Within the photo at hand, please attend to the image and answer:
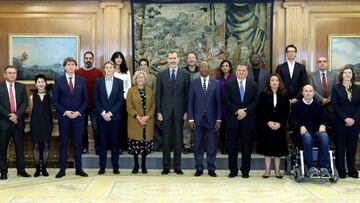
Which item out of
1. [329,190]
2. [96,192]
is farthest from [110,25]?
[329,190]

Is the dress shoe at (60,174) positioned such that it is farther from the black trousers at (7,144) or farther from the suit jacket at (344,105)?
the suit jacket at (344,105)

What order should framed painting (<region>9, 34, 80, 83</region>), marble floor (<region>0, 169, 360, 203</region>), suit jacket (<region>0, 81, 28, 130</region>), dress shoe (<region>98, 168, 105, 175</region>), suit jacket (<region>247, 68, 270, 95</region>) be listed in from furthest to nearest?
1. framed painting (<region>9, 34, 80, 83</region>)
2. suit jacket (<region>247, 68, 270, 95</region>)
3. dress shoe (<region>98, 168, 105, 175</region>)
4. suit jacket (<region>0, 81, 28, 130</region>)
5. marble floor (<region>0, 169, 360, 203</region>)

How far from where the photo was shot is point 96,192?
5.85 metres

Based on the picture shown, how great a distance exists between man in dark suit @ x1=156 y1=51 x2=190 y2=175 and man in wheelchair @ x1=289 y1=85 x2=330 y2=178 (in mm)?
1580

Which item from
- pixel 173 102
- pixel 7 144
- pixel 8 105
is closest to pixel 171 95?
pixel 173 102

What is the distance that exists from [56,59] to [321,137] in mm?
4858

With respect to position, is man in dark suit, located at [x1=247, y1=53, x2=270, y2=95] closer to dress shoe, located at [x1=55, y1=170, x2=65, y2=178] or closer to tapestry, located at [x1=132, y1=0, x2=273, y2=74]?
tapestry, located at [x1=132, y1=0, x2=273, y2=74]

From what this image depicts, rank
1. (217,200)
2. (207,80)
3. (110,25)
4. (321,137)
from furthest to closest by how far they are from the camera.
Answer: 1. (110,25)
2. (207,80)
3. (321,137)
4. (217,200)

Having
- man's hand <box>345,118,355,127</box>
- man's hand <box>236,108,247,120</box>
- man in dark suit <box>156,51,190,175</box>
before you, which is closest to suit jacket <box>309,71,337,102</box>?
man's hand <box>345,118,355,127</box>

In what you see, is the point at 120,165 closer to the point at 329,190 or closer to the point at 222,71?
the point at 222,71

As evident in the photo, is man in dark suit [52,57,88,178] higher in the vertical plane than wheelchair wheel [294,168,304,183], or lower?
higher

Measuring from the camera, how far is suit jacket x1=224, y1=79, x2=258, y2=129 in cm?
678

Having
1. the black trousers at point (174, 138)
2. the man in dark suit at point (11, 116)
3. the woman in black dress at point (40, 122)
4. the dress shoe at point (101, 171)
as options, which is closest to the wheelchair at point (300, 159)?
the black trousers at point (174, 138)

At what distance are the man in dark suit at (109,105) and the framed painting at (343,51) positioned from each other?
394 centimetres
